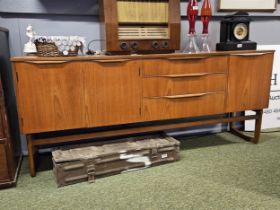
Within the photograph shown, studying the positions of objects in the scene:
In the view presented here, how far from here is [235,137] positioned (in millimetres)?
2463

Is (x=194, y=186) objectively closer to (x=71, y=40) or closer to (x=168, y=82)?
(x=168, y=82)

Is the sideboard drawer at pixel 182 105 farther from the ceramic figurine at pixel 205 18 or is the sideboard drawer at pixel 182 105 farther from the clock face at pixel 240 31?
the clock face at pixel 240 31

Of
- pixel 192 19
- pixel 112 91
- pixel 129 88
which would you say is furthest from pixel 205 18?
pixel 112 91

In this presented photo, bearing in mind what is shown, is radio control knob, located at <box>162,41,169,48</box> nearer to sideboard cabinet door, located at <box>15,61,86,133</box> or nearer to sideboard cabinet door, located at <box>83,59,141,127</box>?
sideboard cabinet door, located at <box>83,59,141,127</box>

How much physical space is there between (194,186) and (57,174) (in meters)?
0.86

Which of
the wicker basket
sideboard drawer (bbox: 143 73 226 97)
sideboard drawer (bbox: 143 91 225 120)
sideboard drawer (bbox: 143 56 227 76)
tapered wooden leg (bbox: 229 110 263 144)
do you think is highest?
the wicker basket

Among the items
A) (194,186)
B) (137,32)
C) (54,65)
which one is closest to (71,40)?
(54,65)

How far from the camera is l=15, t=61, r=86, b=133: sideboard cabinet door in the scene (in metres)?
1.55

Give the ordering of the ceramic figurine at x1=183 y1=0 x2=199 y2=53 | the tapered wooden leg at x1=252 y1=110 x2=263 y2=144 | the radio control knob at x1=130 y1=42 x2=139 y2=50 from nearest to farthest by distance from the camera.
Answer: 1. the radio control knob at x1=130 y1=42 x2=139 y2=50
2. the ceramic figurine at x1=183 y1=0 x2=199 y2=53
3. the tapered wooden leg at x1=252 y1=110 x2=263 y2=144

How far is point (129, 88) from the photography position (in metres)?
1.75

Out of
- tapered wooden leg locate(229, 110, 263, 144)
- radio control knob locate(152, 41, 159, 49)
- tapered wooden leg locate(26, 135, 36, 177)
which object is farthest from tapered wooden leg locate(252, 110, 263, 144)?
tapered wooden leg locate(26, 135, 36, 177)

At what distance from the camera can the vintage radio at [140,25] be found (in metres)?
1.81

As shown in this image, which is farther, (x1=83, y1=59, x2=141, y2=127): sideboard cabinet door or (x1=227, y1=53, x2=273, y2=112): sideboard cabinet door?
(x1=227, y1=53, x2=273, y2=112): sideboard cabinet door

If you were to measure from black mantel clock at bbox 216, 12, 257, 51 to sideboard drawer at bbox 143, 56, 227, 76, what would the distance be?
0.67 feet
